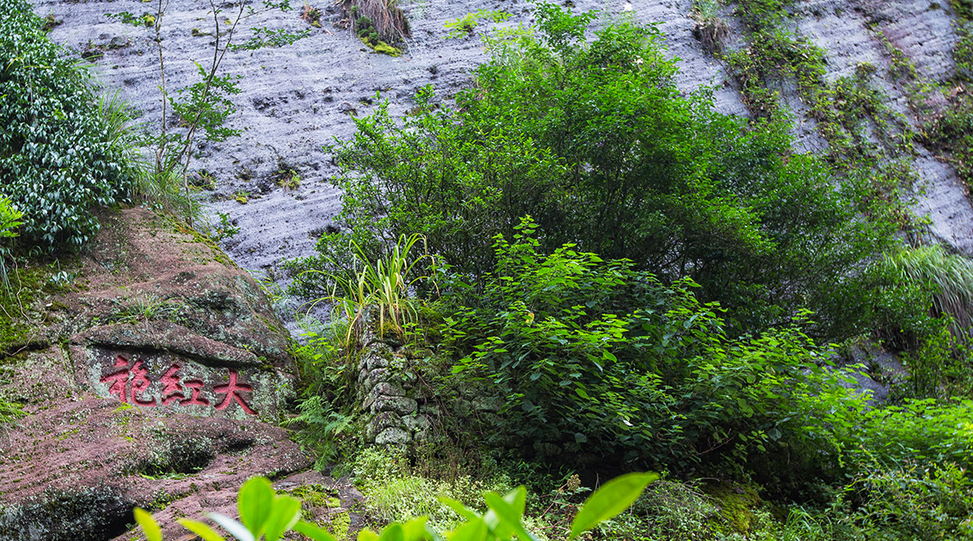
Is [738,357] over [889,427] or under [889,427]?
over

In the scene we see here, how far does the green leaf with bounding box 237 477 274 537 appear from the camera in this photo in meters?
0.60

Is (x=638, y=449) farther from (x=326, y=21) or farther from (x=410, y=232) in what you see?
(x=326, y=21)

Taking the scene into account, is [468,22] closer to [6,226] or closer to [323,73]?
[323,73]

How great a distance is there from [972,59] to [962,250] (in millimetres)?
4012

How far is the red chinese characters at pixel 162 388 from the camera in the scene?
4.39 meters

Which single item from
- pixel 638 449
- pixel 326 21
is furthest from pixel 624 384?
pixel 326 21

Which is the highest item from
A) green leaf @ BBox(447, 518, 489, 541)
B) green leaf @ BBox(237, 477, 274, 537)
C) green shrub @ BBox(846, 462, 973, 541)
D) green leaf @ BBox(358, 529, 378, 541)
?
green leaf @ BBox(237, 477, 274, 537)

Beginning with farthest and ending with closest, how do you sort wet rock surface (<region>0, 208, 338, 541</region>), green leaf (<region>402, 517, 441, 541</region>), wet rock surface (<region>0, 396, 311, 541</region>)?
wet rock surface (<region>0, 208, 338, 541</region>) < wet rock surface (<region>0, 396, 311, 541</region>) < green leaf (<region>402, 517, 441, 541</region>)

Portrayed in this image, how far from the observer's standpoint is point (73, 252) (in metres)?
5.18

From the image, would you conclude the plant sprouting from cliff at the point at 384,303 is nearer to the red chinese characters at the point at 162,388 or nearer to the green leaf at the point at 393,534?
the red chinese characters at the point at 162,388

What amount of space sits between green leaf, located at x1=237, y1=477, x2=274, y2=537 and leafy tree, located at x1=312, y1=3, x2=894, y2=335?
16.0 ft

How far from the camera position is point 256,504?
61 centimetres

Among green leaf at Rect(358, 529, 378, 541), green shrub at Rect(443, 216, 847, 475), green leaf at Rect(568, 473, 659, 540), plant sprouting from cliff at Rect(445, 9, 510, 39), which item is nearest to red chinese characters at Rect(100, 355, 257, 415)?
green shrub at Rect(443, 216, 847, 475)

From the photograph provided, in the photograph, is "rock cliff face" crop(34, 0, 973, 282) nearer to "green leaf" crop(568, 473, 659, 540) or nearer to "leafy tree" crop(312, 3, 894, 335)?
"leafy tree" crop(312, 3, 894, 335)
